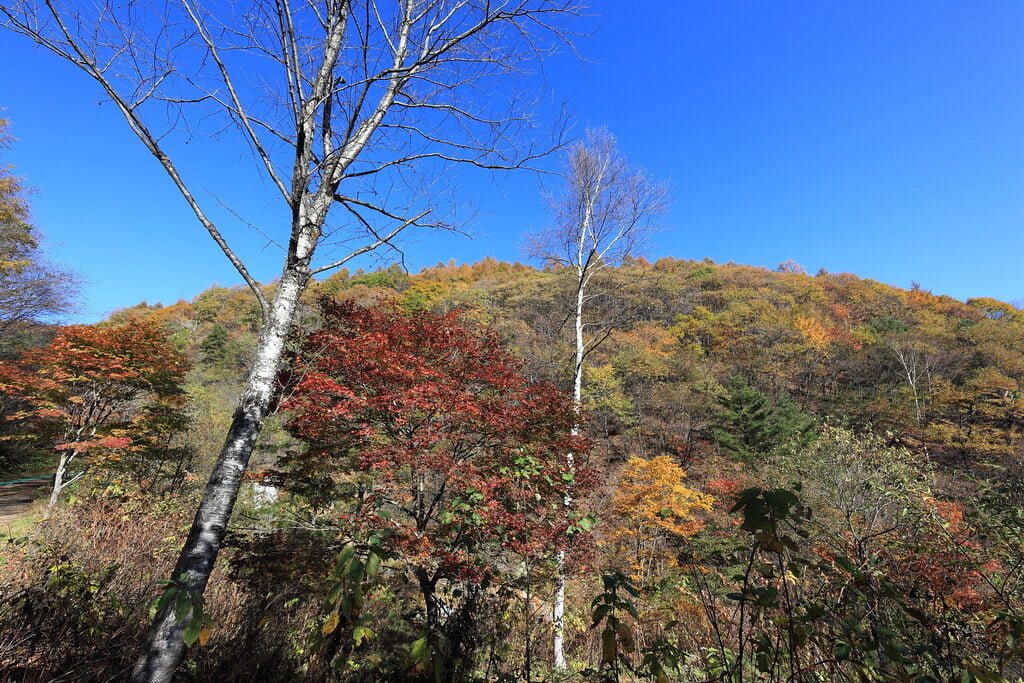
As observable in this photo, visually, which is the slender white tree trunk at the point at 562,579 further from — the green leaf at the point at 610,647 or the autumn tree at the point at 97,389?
the autumn tree at the point at 97,389

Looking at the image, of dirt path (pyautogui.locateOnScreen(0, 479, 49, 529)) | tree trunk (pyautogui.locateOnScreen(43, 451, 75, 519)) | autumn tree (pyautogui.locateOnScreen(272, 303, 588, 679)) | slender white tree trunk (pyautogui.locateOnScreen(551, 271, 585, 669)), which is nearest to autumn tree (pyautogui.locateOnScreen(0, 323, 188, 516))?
tree trunk (pyautogui.locateOnScreen(43, 451, 75, 519))

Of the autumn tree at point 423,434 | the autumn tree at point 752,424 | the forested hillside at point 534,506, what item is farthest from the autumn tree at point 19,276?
the autumn tree at point 752,424

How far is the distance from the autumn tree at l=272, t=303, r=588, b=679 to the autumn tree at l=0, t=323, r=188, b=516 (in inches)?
304

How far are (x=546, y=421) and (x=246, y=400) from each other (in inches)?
130

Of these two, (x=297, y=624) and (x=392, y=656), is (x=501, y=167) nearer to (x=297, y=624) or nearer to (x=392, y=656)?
(x=297, y=624)

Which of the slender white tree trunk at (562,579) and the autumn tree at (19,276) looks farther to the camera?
the autumn tree at (19,276)

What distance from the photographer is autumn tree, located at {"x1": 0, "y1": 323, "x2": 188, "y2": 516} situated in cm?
895

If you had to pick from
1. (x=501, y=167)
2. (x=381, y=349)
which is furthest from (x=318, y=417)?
(x=501, y=167)

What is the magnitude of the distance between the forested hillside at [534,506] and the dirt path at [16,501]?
1598 mm

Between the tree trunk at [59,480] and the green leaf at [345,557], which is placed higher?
the green leaf at [345,557]

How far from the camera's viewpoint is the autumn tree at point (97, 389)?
895cm

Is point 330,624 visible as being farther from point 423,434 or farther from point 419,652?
point 423,434

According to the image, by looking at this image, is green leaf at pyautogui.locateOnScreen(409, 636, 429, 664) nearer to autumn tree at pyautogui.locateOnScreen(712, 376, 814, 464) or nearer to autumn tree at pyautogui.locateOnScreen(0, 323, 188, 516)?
autumn tree at pyautogui.locateOnScreen(0, 323, 188, 516)

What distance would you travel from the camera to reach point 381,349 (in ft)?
15.1
